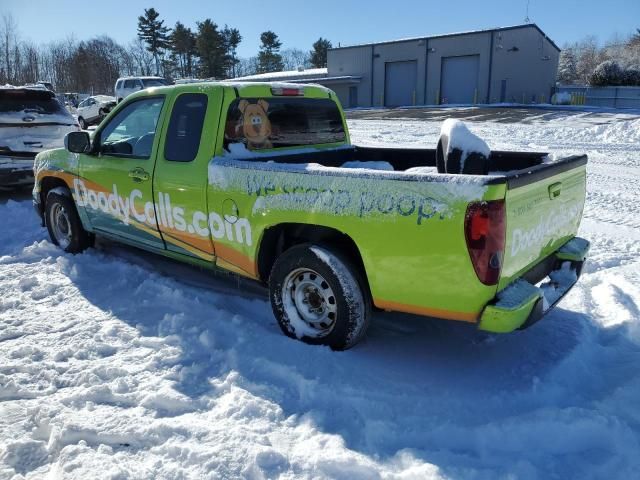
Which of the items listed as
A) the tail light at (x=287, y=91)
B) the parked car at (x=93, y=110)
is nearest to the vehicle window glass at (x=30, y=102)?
the tail light at (x=287, y=91)

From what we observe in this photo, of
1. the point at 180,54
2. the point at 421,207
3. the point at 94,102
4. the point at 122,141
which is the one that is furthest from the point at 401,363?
the point at 180,54

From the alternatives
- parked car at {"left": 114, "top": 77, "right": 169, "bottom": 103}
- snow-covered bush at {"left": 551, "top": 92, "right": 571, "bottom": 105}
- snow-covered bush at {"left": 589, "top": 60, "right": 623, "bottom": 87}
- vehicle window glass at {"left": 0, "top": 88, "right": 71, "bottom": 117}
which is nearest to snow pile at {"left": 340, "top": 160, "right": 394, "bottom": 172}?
vehicle window glass at {"left": 0, "top": 88, "right": 71, "bottom": 117}

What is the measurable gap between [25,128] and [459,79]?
32.9m

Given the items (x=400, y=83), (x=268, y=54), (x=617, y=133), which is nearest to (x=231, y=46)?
(x=268, y=54)

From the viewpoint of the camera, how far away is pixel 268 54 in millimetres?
69938

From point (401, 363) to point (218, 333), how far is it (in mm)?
1370

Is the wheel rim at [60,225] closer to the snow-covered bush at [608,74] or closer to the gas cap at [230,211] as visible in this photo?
the gas cap at [230,211]

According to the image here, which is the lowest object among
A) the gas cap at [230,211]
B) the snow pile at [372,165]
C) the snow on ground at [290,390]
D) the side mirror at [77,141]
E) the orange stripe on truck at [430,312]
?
the snow on ground at [290,390]

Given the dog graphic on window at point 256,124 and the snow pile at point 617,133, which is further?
the snow pile at point 617,133

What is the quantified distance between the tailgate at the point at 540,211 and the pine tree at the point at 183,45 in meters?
74.8

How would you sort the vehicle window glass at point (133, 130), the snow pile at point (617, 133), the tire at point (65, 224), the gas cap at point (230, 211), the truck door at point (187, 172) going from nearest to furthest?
the gas cap at point (230, 211), the truck door at point (187, 172), the vehicle window glass at point (133, 130), the tire at point (65, 224), the snow pile at point (617, 133)

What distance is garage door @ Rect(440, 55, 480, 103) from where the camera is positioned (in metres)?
36.0

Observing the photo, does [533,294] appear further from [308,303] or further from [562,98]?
[562,98]

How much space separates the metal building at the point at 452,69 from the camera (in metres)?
35.1
